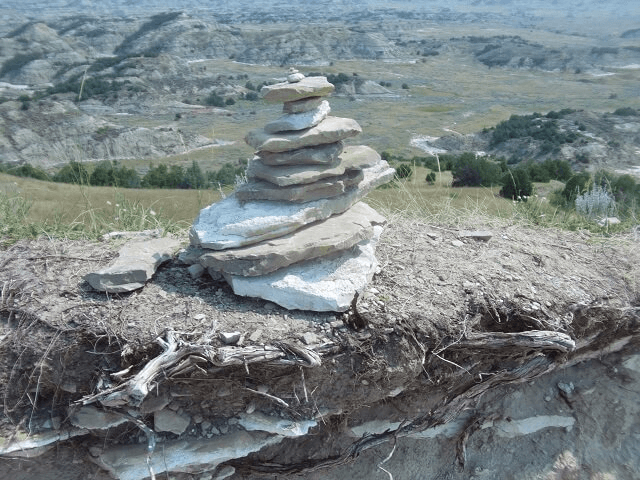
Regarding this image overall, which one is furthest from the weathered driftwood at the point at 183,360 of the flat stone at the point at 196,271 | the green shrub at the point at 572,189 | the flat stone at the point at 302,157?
the green shrub at the point at 572,189

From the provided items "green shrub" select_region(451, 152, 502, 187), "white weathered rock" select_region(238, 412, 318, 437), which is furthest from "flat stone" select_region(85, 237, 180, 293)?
"green shrub" select_region(451, 152, 502, 187)

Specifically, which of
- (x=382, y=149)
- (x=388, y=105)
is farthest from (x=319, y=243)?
(x=388, y=105)

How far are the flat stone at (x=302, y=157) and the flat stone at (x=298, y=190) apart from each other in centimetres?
20

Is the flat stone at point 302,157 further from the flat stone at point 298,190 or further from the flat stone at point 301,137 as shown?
the flat stone at point 298,190

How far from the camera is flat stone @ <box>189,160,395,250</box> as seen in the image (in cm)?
506

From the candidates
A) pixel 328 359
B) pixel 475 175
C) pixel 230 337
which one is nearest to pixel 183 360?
pixel 230 337

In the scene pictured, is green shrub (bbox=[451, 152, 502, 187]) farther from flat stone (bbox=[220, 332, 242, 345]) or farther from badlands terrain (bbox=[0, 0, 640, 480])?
flat stone (bbox=[220, 332, 242, 345])

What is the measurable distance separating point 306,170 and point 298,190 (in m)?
0.20

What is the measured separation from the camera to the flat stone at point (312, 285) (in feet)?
16.0

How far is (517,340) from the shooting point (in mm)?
4977

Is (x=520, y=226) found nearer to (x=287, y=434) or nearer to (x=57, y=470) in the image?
(x=287, y=434)

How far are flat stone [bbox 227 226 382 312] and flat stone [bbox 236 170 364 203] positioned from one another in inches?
23.0

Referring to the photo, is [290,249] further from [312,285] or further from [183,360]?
[183,360]

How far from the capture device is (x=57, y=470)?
4.70 meters
